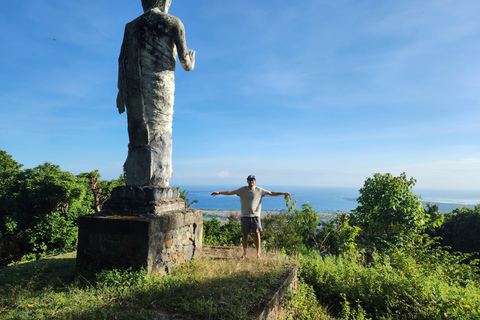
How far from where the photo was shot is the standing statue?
5023mm

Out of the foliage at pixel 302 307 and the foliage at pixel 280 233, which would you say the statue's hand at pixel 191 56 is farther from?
the foliage at pixel 280 233

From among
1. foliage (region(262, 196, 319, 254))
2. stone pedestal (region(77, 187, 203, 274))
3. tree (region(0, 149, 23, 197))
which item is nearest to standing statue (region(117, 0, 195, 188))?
stone pedestal (region(77, 187, 203, 274))

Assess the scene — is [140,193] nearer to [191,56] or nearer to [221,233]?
[191,56]

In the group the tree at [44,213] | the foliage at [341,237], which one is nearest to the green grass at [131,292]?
the foliage at [341,237]

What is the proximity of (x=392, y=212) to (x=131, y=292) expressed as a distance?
29.5ft

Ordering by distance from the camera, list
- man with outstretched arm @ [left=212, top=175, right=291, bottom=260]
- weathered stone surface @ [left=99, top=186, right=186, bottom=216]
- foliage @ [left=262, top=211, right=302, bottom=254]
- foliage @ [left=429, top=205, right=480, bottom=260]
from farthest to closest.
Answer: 1. foliage @ [left=429, top=205, right=480, bottom=260]
2. foliage @ [left=262, top=211, right=302, bottom=254]
3. man with outstretched arm @ [left=212, top=175, right=291, bottom=260]
4. weathered stone surface @ [left=99, top=186, right=186, bottom=216]

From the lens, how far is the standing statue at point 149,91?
502 cm

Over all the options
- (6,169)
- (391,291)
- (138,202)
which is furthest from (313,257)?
(6,169)

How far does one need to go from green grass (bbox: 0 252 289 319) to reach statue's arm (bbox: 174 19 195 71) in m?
3.71

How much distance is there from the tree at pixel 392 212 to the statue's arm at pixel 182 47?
322 inches

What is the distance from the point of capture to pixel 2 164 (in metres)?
17.8

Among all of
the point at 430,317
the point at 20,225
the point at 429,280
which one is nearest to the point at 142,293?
the point at 430,317

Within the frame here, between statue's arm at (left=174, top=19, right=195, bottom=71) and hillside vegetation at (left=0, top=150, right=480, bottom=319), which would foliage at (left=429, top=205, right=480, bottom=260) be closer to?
hillside vegetation at (left=0, top=150, right=480, bottom=319)

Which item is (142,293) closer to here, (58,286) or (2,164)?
(58,286)
